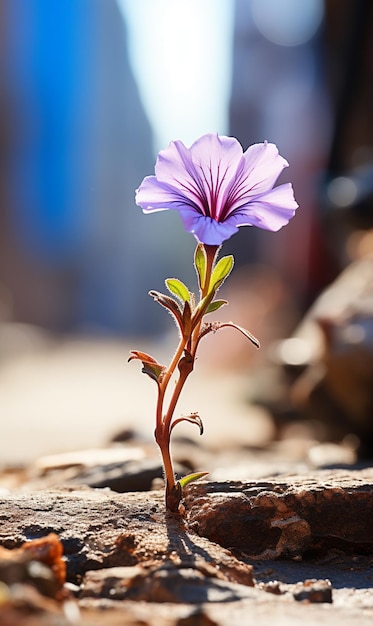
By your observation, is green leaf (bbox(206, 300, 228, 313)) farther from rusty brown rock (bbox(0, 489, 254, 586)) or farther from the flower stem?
rusty brown rock (bbox(0, 489, 254, 586))

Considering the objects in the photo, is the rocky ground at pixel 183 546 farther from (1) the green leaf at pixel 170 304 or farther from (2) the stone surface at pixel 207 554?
(1) the green leaf at pixel 170 304

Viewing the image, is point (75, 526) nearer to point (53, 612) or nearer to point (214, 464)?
point (53, 612)

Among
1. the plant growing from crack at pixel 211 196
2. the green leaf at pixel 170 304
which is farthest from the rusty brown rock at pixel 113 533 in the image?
the green leaf at pixel 170 304

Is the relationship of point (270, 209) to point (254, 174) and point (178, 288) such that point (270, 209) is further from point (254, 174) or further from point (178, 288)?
point (178, 288)

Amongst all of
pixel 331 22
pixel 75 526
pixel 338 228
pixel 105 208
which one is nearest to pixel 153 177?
pixel 75 526

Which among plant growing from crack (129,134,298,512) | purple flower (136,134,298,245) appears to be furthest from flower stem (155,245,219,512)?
purple flower (136,134,298,245)

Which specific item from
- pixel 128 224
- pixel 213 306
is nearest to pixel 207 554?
pixel 213 306
